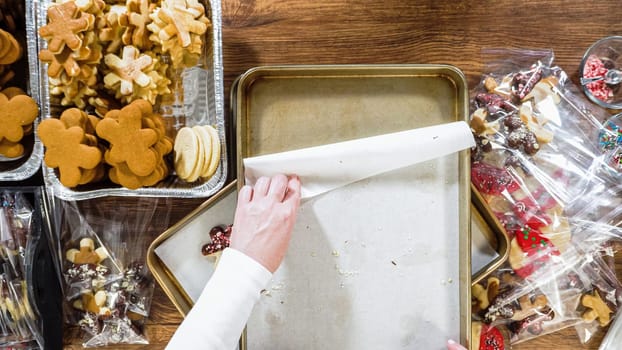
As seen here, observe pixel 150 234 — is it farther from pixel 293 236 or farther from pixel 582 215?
pixel 582 215

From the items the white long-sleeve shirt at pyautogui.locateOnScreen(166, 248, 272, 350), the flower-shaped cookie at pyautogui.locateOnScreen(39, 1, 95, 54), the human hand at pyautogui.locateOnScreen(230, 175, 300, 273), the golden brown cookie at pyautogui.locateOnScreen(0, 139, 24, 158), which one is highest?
the flower-shaped cookie at pyautogui.locateOnScreen(39, 1, 95, 54)

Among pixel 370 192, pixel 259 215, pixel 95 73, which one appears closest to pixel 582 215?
pixel 370 192

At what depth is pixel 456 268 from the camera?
3.50ft

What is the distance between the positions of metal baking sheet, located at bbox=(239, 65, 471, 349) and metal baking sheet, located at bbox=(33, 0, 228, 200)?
64 millimetres

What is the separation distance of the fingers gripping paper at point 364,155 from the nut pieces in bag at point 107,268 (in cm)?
34

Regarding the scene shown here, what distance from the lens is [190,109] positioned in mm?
1083

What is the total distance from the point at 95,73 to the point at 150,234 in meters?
0.40

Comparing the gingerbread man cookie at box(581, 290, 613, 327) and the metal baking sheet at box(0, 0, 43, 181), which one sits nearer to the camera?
the metal baking sheet at box(0, 0, 43, 181)

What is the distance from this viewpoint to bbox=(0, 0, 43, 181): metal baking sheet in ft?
3.35

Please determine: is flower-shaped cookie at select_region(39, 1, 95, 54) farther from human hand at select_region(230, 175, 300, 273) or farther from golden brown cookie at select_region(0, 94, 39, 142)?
human hand at select_region(230, 175, 300, 273)

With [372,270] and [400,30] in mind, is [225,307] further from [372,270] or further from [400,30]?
[400,30]

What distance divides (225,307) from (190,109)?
435 millimetres

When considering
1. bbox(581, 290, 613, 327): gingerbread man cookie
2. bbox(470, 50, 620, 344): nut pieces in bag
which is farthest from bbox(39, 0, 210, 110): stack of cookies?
bbox(581, 290, 613, 327): gingerbread man cookie

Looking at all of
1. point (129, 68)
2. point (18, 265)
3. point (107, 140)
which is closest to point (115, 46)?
point (129, 68)
